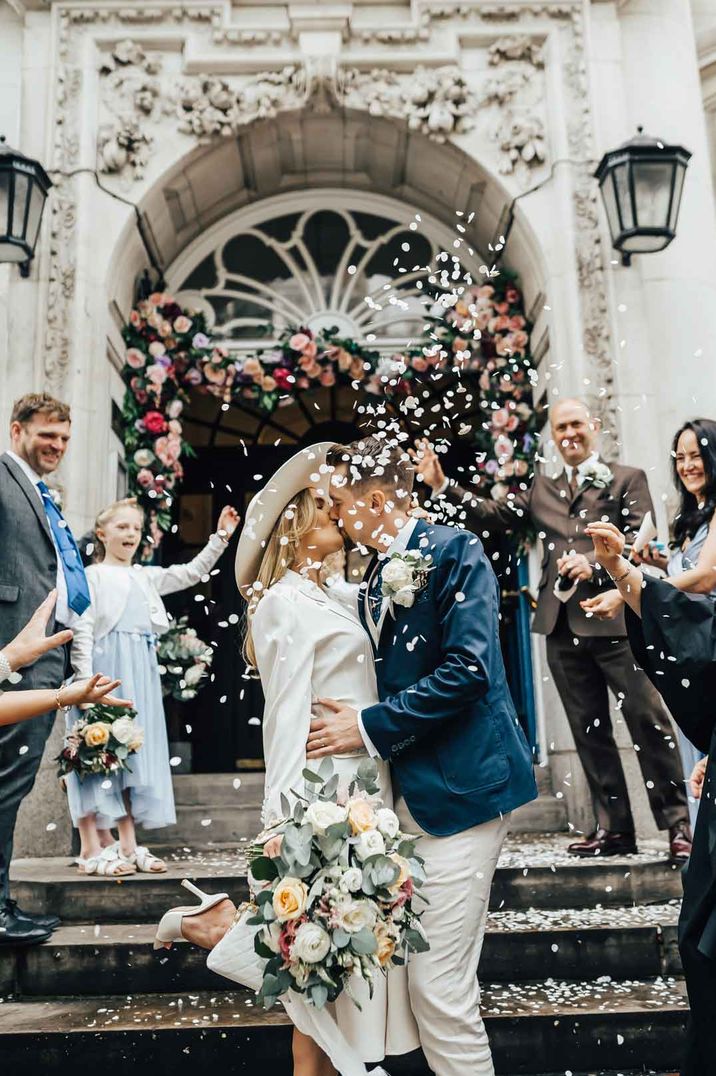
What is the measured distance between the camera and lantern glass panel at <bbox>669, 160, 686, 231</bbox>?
6.24 metres

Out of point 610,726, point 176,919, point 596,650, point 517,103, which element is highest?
point 517,103

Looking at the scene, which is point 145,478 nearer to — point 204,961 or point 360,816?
point 204,961

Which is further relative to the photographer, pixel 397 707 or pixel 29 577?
pixel 29 577

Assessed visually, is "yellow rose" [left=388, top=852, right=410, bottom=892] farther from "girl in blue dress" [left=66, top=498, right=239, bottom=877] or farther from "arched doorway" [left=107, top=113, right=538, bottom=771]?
"arched doorway" [left=107, top=113, right=538, bottom=771]

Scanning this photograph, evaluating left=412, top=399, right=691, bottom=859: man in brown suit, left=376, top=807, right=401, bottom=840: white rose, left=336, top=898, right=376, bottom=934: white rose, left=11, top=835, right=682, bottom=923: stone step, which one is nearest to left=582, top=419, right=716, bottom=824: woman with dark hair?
left=11, top=835, right=682, bottom=923: stone step

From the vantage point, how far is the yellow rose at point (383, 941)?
2.46 metres

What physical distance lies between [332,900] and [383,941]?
17 cm

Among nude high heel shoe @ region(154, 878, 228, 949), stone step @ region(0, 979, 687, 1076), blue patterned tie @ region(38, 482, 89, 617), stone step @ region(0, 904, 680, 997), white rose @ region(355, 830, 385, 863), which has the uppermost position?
blue patterned tie @ region(38, 482, 89, 617)

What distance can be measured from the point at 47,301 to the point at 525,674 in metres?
4.29

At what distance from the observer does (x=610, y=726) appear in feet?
17.0

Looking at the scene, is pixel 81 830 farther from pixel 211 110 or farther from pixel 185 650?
pixel 211 110

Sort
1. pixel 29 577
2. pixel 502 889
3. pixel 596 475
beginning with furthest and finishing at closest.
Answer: pixel 596 475 < pixel 502 889 < pixel 29 577

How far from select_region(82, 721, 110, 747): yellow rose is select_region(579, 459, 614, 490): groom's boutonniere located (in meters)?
2.75

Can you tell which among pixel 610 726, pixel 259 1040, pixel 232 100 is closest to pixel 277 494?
pixel 259 1040
